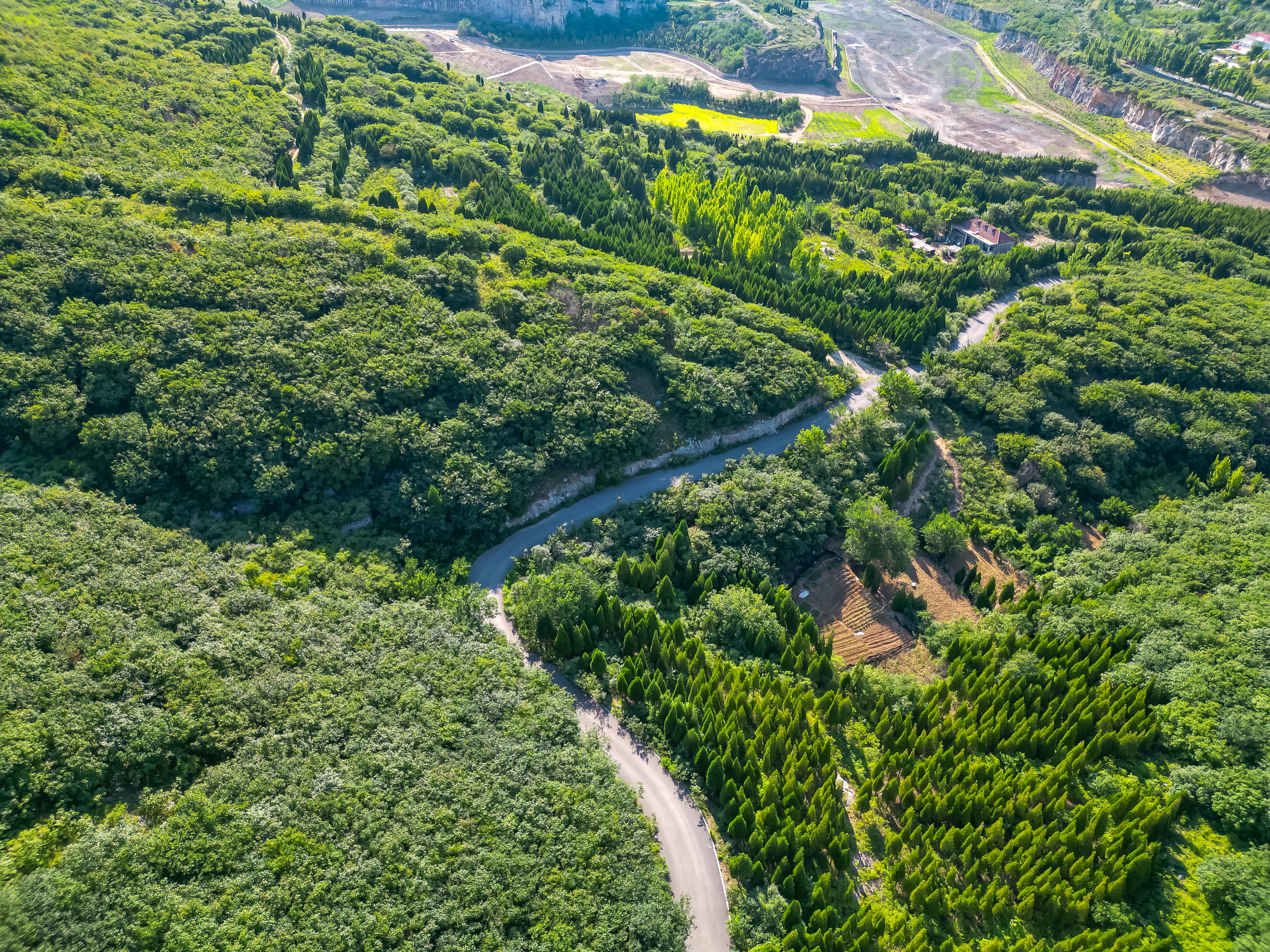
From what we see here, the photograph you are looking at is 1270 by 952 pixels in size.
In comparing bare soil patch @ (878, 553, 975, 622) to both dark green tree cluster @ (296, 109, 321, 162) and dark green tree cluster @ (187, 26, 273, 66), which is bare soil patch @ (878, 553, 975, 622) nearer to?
dark green tree cluster @ (296, 109, 321, 162)

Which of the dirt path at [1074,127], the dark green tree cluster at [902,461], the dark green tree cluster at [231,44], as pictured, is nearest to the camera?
the dark green tree cluster at [902,461]

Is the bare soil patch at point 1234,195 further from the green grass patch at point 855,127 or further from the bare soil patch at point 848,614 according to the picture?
the bare soil patch at point 848,614

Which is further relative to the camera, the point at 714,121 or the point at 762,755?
the point at 714,121

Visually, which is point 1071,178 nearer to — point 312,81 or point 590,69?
point 590,69

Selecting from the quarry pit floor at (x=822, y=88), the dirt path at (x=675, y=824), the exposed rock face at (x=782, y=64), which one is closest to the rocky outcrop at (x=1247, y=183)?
the quarry pit floor at (x=822, y=88)

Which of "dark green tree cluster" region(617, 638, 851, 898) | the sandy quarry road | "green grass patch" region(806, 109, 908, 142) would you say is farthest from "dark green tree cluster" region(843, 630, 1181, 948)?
the sandy quarry road

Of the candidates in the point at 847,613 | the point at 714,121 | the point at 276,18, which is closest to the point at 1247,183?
the point at 714,121
